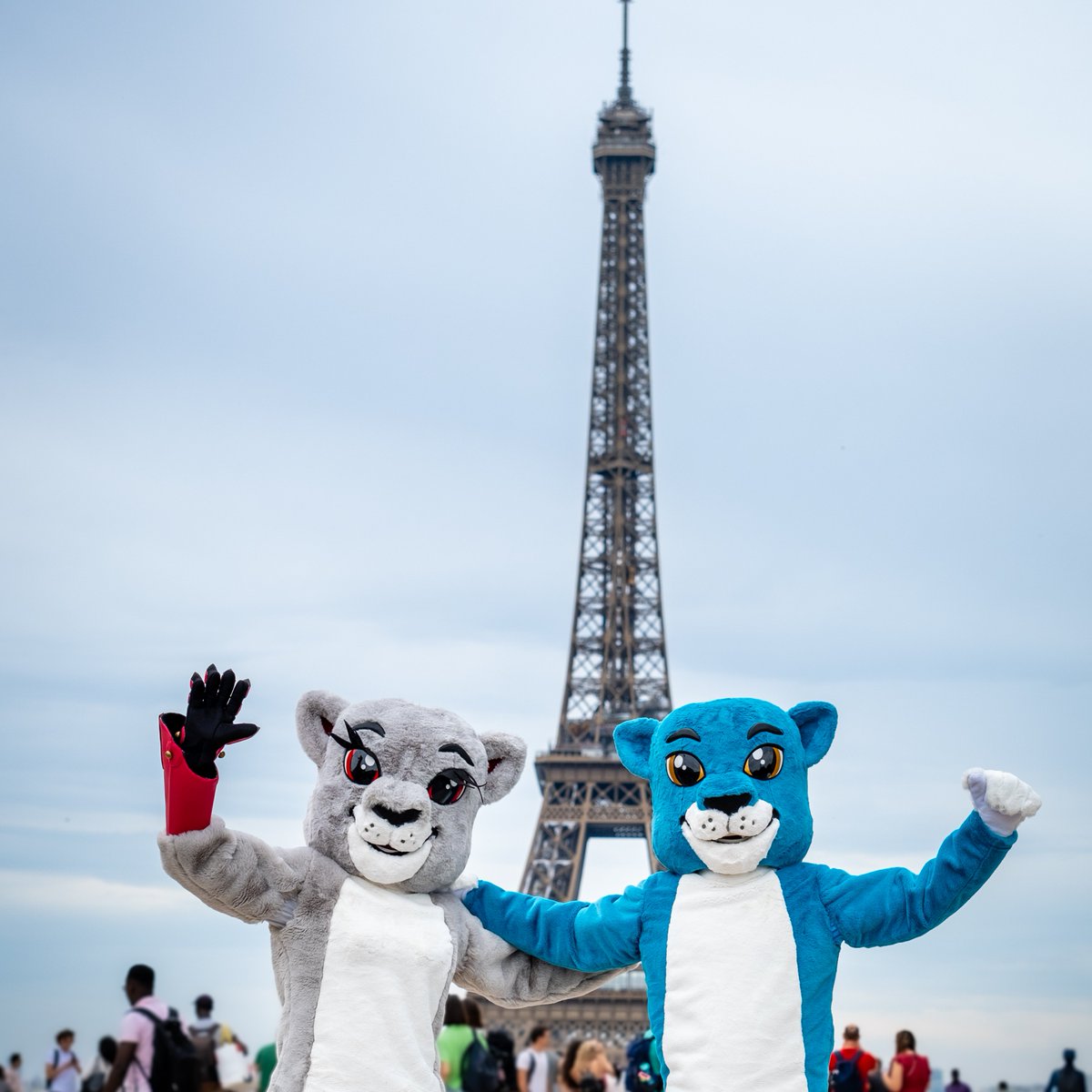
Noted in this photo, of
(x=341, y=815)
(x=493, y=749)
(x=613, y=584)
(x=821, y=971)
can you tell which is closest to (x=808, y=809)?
(x=821, y=971)

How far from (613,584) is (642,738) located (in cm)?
3546

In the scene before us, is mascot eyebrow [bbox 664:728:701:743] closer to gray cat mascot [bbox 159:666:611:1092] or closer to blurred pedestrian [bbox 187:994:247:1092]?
gray cat mascot [bbox 159:666:611:1092]

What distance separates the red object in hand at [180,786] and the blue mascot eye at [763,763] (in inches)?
69.4

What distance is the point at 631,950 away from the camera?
5.95 m

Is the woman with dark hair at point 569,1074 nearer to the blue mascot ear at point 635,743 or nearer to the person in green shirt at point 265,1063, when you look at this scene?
the person in green shirt at point 265,1063

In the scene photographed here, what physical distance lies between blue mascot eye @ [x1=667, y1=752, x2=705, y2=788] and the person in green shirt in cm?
299

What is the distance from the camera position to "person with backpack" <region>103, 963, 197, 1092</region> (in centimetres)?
679

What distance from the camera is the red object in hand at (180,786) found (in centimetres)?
548

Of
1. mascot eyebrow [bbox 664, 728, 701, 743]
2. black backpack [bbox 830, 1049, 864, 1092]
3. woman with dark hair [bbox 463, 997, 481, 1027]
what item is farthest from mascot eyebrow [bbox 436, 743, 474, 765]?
black backpack [bbox 830, 1049, 864, 1092]

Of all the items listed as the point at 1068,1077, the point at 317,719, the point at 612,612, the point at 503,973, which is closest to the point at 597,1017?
the point at 612,612

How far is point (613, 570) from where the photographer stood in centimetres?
4169

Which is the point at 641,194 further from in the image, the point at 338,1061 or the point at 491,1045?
the point at 338,1061

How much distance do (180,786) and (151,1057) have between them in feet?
6.18

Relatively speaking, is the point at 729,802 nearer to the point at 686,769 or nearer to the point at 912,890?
the point at 686,769
